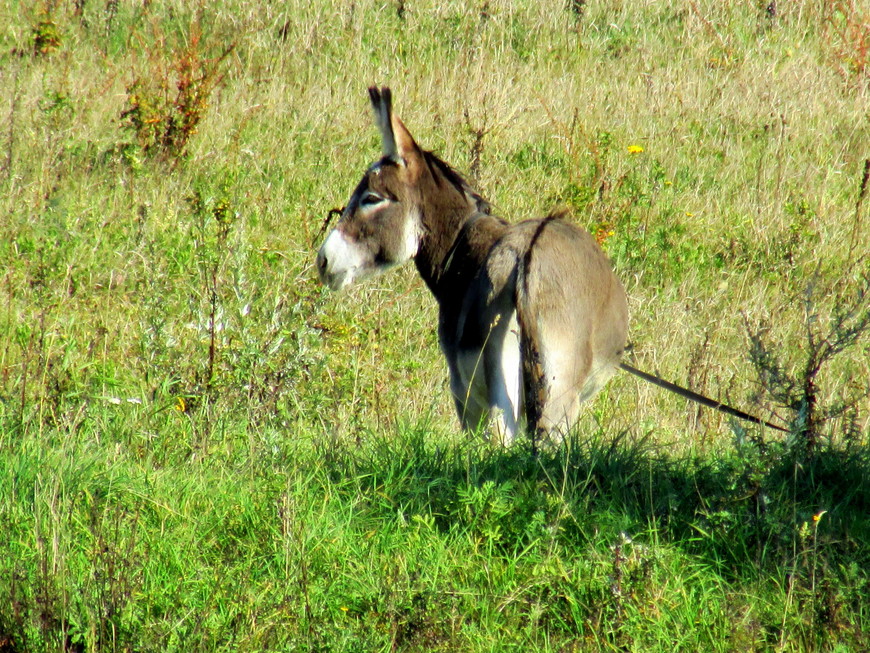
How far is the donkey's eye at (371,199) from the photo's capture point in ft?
18.3

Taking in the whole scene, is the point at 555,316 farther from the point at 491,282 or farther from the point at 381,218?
the point at 381,218

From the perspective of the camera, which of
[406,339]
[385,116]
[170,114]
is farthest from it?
[170,114]

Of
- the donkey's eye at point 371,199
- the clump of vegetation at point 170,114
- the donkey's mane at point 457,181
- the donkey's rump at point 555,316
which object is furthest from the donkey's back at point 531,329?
the clump of vegetation at point 170,114

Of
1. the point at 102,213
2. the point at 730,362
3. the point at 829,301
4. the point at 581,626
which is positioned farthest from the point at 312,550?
the point at 829,301

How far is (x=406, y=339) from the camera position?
7293 mm

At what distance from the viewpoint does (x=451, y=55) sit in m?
11.2

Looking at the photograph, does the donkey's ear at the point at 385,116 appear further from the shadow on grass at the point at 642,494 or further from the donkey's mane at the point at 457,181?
the shadow on grass at the point at 642,494

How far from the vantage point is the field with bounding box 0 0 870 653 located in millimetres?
3307

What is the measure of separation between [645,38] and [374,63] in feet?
11.1

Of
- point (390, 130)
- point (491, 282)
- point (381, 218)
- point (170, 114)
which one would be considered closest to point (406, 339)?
point (381, 218)

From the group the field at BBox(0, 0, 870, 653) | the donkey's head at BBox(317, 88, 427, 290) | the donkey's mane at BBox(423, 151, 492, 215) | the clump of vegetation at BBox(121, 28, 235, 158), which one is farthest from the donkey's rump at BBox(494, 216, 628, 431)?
the clump of vegetation at BBox(121, 28, 235, 158)

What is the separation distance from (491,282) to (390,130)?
1.20 m

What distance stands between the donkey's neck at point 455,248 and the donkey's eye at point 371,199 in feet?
0.91

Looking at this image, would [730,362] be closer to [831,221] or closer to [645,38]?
[831,221]
